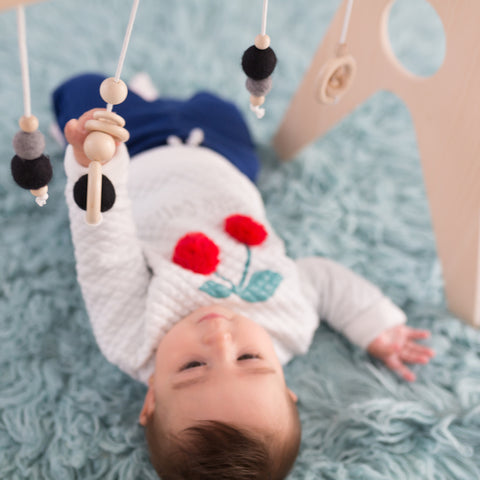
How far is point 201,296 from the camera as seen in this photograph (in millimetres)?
861

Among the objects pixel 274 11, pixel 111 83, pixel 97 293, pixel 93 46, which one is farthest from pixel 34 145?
pixel 274 11

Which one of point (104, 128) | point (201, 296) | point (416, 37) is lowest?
point (201, 296)

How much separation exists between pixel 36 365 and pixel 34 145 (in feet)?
1.58

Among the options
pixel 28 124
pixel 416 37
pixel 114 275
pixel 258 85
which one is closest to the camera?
pixel 28 124

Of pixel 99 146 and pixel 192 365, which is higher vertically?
pixel 99 146

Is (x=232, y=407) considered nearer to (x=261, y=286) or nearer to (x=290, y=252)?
(x=261, y=286)

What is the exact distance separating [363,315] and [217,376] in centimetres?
34

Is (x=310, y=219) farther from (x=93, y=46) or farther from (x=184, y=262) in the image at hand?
(x=93, y=46)

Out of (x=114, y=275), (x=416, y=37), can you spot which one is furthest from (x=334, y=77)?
(x=416, y=37)

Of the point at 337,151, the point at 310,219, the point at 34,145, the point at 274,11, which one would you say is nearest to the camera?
the point at 34,145

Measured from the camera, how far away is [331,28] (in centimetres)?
106

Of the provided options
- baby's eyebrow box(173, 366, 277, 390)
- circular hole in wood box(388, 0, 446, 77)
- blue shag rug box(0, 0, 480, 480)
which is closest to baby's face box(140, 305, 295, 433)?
baby's eyebrow box(173, 366, 277, 390)

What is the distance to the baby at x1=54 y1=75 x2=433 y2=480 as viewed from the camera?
2.35 ft

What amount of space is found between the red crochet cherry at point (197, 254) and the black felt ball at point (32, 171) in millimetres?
357
